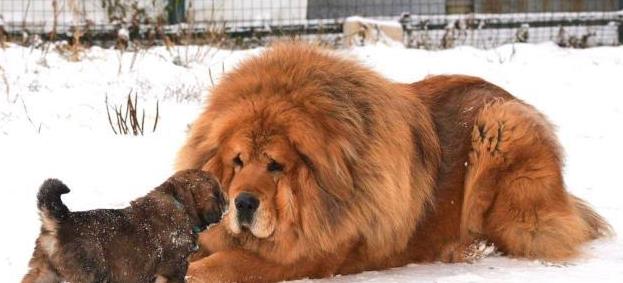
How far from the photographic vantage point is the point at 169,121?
8250mm

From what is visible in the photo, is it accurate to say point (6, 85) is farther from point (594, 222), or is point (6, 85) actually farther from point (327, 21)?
point (594, 222)

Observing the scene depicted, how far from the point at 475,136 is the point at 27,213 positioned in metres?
2.54

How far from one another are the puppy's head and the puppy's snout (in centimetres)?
8

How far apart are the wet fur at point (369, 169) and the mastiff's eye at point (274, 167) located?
0.13ft

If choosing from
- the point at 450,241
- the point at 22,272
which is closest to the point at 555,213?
the point at 450,241

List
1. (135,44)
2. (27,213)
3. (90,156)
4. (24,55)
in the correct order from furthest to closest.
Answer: (135,44), (24,55), (90,156), (27,213)

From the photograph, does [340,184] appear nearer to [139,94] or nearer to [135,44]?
[139,94]

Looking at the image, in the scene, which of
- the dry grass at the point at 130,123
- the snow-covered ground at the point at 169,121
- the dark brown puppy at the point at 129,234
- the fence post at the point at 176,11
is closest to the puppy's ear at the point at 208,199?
the dark brown puppy at the point at 129,234

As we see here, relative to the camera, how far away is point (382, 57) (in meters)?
10.9

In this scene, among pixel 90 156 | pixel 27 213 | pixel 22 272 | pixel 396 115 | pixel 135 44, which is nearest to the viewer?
pixel 22 272

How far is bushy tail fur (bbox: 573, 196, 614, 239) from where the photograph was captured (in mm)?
5590

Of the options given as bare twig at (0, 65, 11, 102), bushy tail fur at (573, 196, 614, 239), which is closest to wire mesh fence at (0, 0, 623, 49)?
bare twig at (0, 65, 11, 102)

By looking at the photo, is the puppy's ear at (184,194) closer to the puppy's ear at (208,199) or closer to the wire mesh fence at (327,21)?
the puppy's ear at (208,199)

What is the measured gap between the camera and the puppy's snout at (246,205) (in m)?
4.41
